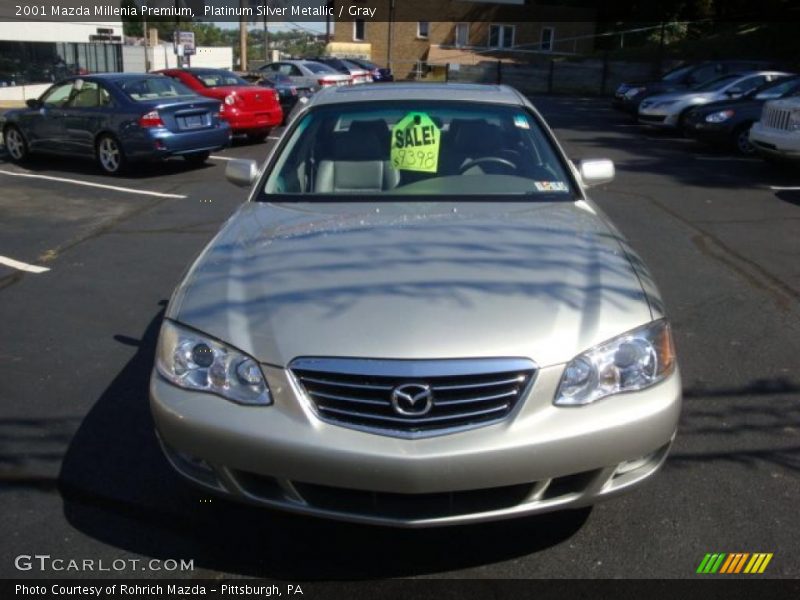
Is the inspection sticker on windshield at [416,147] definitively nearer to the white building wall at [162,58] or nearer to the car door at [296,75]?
the car door at [296,75]

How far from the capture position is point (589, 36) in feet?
153

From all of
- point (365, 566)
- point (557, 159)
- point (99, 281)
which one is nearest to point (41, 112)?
point (99, 281)

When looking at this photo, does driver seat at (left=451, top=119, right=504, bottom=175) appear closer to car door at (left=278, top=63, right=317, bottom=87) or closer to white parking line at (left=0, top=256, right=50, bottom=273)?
white parking line at (left=0, top=256, right=50, bottom=273)

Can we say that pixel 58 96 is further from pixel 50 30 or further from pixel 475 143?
pixel 50 30

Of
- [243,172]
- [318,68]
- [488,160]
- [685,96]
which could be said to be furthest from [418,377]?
[318,68]

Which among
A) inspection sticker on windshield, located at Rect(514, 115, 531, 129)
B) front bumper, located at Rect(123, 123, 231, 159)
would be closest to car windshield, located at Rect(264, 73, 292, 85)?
front bumper, located at Rect(123, 123, 231, 159)

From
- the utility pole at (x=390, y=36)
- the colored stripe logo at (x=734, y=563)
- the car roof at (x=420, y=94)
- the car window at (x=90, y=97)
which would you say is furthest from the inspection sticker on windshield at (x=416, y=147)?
the utility pole at (x=390, y=36)

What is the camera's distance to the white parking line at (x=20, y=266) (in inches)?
282

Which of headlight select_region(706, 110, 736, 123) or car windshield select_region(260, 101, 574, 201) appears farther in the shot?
headlight select_region(706, 110, 736, 123)

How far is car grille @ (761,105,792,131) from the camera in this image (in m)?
11.6

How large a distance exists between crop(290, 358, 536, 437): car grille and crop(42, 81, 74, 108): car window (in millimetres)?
12122

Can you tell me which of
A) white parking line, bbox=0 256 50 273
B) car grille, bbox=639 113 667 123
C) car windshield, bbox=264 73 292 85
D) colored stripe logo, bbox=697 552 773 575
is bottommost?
white parking line, bbox=0 256 50 273

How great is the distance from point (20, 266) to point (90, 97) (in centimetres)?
649

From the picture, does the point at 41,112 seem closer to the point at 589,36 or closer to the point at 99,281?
the point at 99,281
